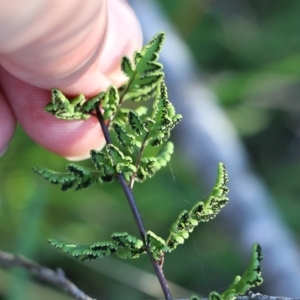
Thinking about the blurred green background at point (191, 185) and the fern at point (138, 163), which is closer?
the fern at point (138, 163)

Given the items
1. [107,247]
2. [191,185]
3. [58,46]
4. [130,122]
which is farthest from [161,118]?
[191,185]

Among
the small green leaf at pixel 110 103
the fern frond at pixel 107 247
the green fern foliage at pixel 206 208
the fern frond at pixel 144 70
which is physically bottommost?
the fern frond at pixel 107 247

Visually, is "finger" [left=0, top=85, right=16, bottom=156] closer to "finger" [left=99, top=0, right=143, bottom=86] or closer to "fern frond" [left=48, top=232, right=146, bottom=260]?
"finger" [left=99, top=0, right=143, bottom=86]

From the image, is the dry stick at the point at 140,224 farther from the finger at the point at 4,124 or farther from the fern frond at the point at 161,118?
the finger at the point at 4,124

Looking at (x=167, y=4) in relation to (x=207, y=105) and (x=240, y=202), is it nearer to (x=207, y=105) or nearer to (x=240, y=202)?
(x=207, y=105)

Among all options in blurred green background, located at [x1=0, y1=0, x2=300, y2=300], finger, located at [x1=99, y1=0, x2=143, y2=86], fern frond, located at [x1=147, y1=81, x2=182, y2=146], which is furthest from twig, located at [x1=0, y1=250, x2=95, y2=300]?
blurred green background, located at [x1=0, y1=0, x2=300, y2=300]

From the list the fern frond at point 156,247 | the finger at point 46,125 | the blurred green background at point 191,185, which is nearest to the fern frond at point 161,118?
the fern frond at point 156,247

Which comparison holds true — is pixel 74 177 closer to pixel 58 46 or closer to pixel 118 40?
pixel 58 46
